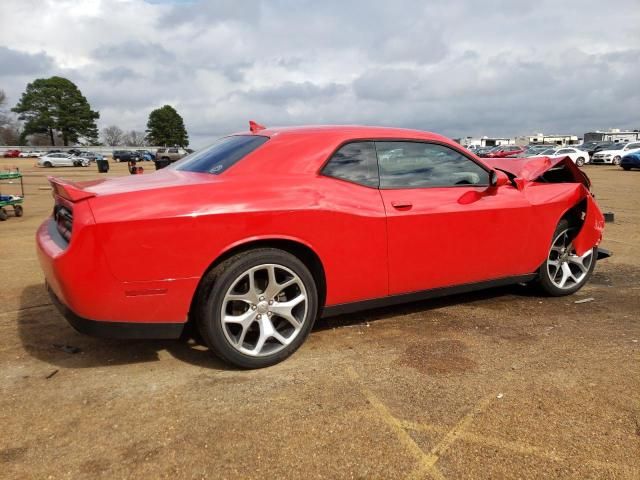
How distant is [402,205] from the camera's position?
3480 mm

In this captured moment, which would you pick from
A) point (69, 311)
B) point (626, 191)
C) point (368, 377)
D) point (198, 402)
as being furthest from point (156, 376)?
point (626, 191)

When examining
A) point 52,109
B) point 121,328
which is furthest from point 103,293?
point 52,109

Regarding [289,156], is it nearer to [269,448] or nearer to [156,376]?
[156,376]

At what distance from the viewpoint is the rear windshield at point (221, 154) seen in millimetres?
3346

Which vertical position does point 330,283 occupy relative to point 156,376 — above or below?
above

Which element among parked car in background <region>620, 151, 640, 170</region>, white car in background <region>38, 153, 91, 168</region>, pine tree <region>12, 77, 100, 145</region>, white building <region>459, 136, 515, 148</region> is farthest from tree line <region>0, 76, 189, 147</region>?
parked car in background <region>620, 151, 640, 170</region>

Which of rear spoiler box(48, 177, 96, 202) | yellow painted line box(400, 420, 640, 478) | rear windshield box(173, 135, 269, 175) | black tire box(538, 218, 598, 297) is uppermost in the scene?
rear windshield box(173, 135, 269, 175)

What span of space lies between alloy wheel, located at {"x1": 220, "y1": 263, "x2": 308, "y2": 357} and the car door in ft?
2.48

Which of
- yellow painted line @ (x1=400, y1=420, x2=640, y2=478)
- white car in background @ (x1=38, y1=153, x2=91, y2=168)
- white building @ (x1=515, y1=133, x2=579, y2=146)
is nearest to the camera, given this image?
yellow painted line @ (x1=400, y1=420, x2=640, y2=478)

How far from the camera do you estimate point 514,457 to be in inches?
89.0

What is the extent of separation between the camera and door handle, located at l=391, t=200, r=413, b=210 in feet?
11.3

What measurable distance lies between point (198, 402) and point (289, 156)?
1641 mm

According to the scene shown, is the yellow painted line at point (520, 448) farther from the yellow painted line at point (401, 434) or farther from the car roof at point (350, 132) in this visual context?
the car roof at point (350, 132)

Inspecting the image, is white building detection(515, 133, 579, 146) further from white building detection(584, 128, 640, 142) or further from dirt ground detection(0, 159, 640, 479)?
dirt ground detection(0, 159, 640, 479)
